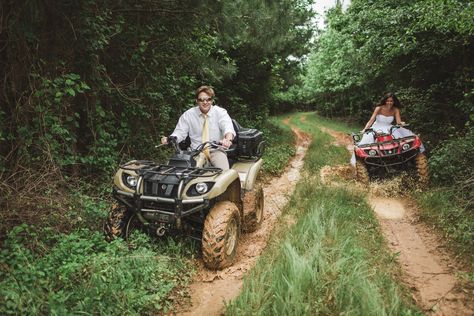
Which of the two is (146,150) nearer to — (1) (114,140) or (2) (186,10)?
(1) (114,140)

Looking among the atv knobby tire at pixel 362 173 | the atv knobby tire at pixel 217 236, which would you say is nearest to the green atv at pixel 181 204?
the atv knobby tire at pixel 217 236

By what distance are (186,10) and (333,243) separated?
3657 mm

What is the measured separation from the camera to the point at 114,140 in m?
5.67

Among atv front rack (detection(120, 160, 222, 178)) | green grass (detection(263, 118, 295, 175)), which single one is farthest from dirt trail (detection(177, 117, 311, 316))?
green grass (detection(263, 118, 295, 175))

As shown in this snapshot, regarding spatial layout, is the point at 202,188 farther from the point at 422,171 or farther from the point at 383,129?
the point at 383,129

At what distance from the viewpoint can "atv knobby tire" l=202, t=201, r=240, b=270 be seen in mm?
3654

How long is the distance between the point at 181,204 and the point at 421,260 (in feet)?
8.84

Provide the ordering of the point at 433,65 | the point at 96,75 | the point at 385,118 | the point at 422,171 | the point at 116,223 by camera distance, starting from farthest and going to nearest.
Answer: the point at 433,65 < the point at 385,118 < the point at 422,171 < the point at 96,75 < the point at 116,223

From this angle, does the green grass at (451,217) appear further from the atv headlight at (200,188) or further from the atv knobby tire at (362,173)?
the atv headlight at (200,188)

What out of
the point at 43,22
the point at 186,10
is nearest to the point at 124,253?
the point at 43,22

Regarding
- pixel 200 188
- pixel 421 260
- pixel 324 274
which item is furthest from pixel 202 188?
pixel 421 260

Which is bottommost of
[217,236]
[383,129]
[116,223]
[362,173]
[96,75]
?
[362,173]

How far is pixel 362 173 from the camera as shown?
712cm

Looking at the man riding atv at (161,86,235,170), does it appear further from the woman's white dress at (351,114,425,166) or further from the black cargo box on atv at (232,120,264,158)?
the woman's white dress at (351,114,425,166)
